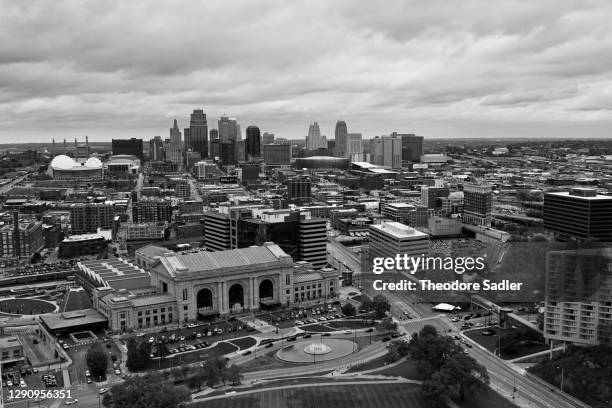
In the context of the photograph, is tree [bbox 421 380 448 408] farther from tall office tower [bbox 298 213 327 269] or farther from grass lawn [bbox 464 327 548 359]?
tall office tower [bbox 298 213 327 269]

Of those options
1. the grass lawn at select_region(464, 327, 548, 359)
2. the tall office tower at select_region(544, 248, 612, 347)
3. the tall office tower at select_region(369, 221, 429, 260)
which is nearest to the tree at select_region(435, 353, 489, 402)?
the grass lawn at select_region(464, 327, 548, 359)

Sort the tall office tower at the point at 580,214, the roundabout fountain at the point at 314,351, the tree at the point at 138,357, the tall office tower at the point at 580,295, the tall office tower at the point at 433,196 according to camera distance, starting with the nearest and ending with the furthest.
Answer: the tall office tower at the point at 580,295 → the tree at the point at 138,357 → the roundabout fountain at the point at 314,351 → the tall office tower at the point at 580,214 → the tall office tower at the point at 433,196

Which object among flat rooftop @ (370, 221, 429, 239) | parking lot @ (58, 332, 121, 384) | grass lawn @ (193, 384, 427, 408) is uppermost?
flat rooftop @ (370, 221, 429, 239)

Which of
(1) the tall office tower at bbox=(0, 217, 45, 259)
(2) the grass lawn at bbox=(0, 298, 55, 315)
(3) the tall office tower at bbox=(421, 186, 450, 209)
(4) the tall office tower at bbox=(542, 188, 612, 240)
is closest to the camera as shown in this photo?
(2) the grass lawn at bbox=(0, 298, 55, 315)

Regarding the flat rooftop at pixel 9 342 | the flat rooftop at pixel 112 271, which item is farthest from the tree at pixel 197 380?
the flat rooftop at pixel 112 271

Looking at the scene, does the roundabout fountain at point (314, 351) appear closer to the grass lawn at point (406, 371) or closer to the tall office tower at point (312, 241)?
the grass lawn at point (406, 371)

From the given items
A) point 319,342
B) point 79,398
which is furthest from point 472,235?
point 79,398

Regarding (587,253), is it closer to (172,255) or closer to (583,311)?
(583,311)
